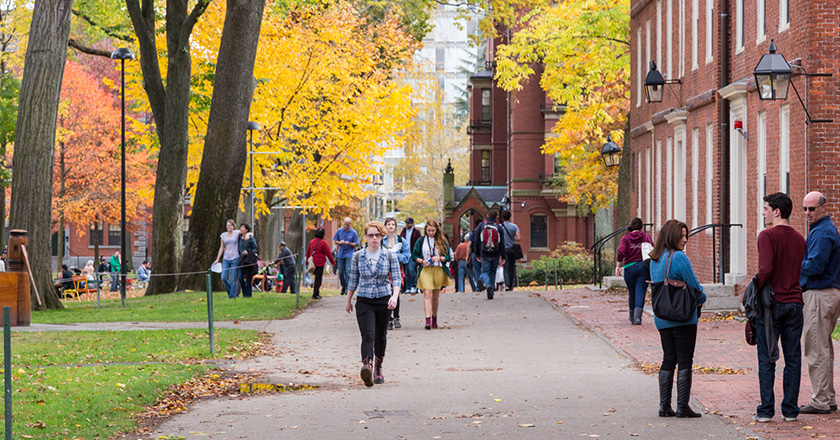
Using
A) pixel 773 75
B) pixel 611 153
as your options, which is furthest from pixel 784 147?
pixel 611 153

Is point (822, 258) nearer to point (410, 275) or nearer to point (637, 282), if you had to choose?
point (637, 282)

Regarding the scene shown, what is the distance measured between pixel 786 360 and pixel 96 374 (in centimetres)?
674

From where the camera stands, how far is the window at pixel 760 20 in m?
19.7

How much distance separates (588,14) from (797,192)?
58.6 feet

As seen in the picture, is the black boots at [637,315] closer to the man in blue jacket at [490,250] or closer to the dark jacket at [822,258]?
the man in blue jacket at [490,250]

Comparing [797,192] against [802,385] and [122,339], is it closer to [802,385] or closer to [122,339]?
[802,385]

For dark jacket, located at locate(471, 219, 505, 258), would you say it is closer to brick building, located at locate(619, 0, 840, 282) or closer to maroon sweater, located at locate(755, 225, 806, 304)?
brick building, located at locate(619, 0, 840, 282)

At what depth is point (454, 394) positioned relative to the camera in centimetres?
1082

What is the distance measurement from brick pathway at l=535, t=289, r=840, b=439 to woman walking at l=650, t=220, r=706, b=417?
18.0 inches

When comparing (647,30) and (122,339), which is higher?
(647,30)

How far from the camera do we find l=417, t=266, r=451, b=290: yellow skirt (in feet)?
57.5

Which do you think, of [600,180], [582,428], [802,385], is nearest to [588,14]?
[600,180]

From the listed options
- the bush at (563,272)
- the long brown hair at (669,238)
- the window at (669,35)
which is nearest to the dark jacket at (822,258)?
the long brown hair at (669,238)

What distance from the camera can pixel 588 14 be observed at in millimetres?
34438
